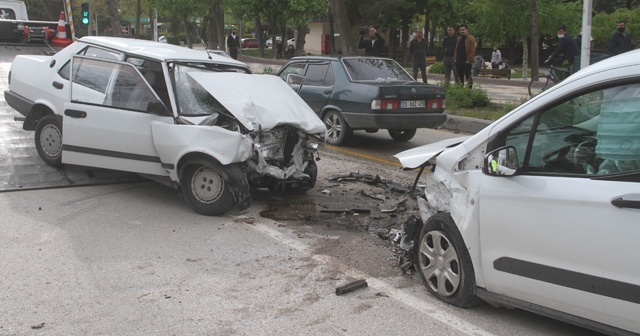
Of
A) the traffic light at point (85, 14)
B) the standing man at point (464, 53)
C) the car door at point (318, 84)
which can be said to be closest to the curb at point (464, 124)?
the standing man at point (464, 53)

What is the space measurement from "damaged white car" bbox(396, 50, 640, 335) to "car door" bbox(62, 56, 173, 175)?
11.8 feet

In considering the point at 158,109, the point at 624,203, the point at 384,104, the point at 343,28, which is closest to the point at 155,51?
the point at 158,109

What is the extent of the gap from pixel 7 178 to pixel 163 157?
8.20 feet

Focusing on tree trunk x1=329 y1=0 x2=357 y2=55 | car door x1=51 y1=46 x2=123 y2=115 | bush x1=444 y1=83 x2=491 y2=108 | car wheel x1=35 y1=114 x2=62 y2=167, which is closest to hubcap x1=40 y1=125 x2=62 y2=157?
car wheel x1=35 y1=114 x2=62 y2=167

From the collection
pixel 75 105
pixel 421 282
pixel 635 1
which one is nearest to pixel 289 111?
pixel 75 105

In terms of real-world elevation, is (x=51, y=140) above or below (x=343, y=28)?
below

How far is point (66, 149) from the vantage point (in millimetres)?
7258

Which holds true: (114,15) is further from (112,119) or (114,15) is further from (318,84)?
(112,119)

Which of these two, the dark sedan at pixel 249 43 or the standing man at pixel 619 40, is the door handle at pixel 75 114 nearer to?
the standing man at pixel 619 40

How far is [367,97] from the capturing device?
10.6 meters

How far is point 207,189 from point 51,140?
2.69 meters

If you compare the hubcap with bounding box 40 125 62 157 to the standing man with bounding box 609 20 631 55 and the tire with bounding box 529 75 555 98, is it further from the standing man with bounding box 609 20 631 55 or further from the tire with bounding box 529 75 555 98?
the standing man with bounding box 609 20 631 55

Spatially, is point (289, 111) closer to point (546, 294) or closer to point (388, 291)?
point (388, 291)

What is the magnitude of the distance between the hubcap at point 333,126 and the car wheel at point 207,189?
4880 mm
